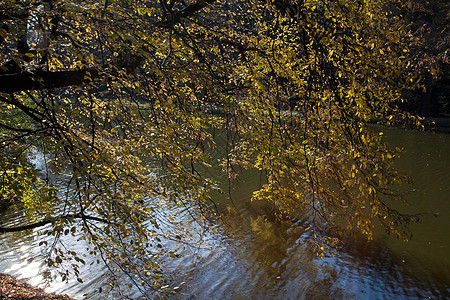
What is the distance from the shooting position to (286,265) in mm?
9102

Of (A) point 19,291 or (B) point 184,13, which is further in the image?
(A) point 19,291

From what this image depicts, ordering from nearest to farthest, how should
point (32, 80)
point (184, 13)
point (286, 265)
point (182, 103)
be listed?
point (32, 80), point (182, 103), point (184, 13), point (286, 265)

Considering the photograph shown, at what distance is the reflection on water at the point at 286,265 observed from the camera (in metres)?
7.90

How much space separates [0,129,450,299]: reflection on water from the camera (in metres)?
7.90

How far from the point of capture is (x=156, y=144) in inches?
175

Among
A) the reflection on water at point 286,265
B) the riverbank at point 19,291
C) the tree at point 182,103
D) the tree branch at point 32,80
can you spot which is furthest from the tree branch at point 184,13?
the riverbank at point 19,291

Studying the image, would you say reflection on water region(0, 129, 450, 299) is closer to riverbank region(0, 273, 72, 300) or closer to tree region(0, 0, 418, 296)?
riverbank region(0, 273, 72, 300)

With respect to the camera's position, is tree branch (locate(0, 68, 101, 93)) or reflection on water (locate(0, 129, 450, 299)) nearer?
tree branch (locate(0, 68, 101, 93))

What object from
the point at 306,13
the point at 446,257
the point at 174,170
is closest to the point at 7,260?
the point at 174,170

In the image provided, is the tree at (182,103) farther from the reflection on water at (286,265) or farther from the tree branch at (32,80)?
the reflection on water at (286,265)

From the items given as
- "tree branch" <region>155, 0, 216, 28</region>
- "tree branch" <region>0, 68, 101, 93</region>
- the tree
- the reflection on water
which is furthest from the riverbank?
"tree branch" <region>155, 0, 216, 28</region>

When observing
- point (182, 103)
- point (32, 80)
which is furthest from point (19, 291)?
point (182, 103)

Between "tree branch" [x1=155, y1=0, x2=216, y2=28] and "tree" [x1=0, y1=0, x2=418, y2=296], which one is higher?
"tree branch" [x1=155, y1=0, x2=216, y2=28]

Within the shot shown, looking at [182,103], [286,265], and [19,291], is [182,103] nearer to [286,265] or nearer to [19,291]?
[19,291]
